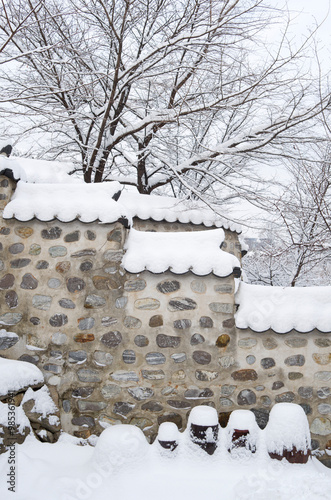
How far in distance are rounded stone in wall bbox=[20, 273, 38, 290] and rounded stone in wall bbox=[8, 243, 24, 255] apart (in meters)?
0.22

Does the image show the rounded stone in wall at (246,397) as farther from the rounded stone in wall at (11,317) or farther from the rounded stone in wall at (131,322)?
the rounded stone in wall at (11,317)

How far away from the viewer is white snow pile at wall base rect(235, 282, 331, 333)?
132 inches

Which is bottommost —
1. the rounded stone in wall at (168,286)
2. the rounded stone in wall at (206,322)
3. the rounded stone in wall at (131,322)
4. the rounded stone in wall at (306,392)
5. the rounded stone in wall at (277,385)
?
the rounded stone in wall at (306,392)

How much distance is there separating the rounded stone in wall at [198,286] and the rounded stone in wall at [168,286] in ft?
0.43

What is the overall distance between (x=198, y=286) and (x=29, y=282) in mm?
1470

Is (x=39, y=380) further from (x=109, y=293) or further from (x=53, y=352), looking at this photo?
(x=109, y=293)

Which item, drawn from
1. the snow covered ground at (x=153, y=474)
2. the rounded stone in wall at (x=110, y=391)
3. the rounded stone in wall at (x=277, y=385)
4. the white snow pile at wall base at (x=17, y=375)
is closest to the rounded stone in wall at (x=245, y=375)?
the rounded stone in wall at (x=277, y=385)

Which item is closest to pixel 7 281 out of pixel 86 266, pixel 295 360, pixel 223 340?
pixel 86 266

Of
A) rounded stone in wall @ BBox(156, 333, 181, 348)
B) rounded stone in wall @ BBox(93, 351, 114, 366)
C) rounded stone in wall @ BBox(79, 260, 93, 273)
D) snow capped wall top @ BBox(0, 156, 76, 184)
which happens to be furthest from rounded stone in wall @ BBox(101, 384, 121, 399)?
snow capped wall top @ BBox(0, 156, 76, 184)

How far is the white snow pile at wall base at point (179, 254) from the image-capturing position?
3344 millimetres

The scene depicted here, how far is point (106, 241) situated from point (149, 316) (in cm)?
75

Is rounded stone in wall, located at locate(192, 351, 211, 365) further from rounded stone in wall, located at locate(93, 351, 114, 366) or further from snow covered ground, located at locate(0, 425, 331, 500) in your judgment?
rounded stone in wall, located at locate(93, 351, 114, 366)

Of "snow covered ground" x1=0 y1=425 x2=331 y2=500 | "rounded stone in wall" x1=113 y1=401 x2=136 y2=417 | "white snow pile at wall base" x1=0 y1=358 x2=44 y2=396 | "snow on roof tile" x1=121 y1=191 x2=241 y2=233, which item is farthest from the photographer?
"snow on roof tile" x1=121 y1=191 x2=241 y2=233

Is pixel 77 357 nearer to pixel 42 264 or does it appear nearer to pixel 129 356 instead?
pixel 129 356
